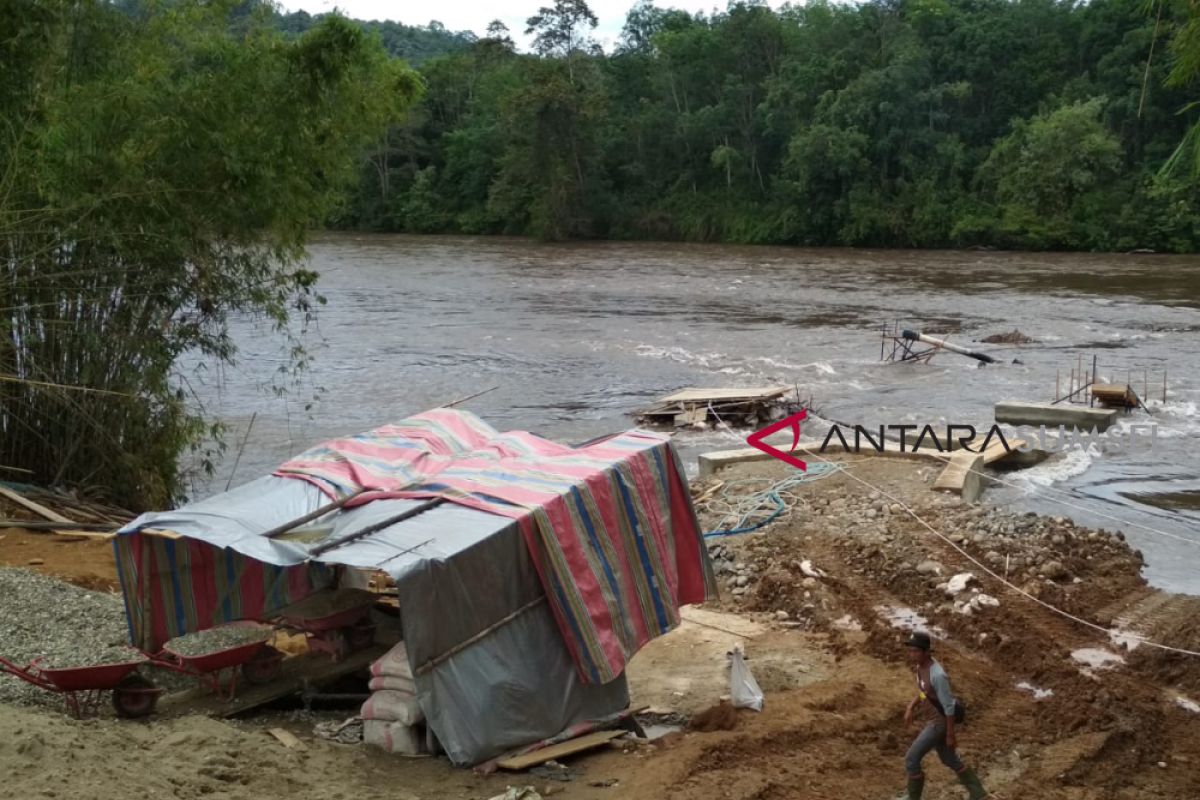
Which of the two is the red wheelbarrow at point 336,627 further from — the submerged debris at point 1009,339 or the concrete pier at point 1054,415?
the submerged debris at point 1009,339

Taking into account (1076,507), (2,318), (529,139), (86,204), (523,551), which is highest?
(529,139)

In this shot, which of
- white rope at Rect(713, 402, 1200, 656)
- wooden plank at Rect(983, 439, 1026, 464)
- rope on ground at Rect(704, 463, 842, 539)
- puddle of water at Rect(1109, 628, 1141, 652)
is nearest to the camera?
white rope at Rect(713, 402, 1200, 656)

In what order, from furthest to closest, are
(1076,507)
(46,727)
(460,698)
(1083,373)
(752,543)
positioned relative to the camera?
(1083,373), (1076,507), (752,543), (460,698), (46,727)

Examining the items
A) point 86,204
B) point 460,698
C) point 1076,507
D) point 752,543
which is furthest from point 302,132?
point 1076,507

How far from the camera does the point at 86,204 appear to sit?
11.9m

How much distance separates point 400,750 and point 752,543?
6.59 metres

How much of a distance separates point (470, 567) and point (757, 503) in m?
7.86

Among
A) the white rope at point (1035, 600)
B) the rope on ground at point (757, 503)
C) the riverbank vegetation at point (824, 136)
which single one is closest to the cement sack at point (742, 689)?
the white rope at point (1035, 600)

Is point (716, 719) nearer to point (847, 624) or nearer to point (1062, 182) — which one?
point (847, 624)

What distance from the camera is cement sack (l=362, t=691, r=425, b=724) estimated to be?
25.4 ft

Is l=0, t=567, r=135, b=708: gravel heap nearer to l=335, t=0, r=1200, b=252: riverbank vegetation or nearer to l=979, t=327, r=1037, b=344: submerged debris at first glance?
l=979, t=327, r=1037, b=344: submerged debris

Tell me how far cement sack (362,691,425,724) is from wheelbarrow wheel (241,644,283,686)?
1040mm

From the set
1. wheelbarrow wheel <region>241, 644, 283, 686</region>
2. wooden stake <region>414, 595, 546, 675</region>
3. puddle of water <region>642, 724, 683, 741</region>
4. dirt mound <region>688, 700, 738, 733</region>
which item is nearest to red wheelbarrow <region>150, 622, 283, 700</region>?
wheelbarrow wheel <region>241, 644, 283, 686</region>

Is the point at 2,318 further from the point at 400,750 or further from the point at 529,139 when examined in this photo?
the point at 529,139
